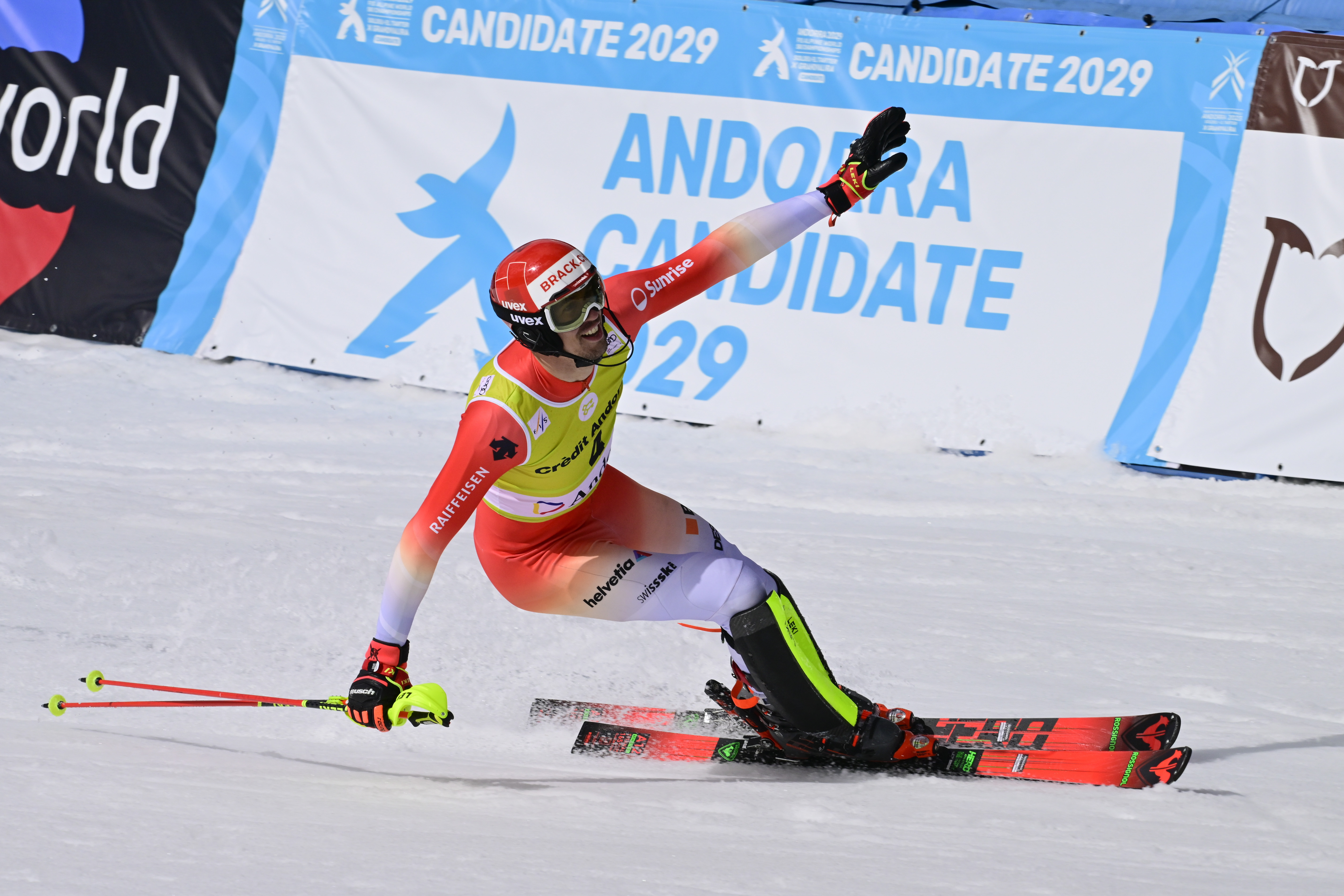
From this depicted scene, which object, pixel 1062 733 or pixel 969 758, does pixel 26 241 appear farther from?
pixel 1062 733

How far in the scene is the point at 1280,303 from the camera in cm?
729

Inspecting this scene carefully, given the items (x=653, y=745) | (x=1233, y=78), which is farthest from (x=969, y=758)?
(x=1233, y=78)

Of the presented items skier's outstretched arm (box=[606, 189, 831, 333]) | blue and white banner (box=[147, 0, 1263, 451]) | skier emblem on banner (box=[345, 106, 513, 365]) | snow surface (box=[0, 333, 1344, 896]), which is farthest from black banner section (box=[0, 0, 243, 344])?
skier's outstretched arm (box=[606, 189, 831, 333])

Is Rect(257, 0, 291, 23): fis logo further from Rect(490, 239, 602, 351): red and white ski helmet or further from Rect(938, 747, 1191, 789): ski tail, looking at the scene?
Rect(938, 747, 1191, 789): ski tail

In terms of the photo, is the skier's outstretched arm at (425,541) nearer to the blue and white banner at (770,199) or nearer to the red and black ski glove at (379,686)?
the red and black ski glove at (379,686)

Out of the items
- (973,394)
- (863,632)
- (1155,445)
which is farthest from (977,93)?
(863,632)

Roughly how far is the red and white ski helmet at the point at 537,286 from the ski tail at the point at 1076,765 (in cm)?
170

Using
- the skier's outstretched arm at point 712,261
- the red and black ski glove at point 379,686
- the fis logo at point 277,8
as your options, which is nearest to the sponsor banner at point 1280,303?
the skier's outstretched arm at point 712,261

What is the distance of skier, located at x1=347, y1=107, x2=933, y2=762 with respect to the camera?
307 centimetres

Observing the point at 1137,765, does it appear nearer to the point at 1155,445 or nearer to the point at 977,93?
the point at 1155,445

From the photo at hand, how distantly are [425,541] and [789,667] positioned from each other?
42.6 inches

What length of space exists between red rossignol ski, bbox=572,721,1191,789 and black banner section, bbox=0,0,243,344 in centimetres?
684

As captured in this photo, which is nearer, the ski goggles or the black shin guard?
the ski goggles

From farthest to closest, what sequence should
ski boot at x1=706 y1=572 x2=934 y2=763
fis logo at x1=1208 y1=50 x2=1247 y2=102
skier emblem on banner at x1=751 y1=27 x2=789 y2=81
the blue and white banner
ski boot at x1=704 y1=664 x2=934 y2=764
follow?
skier emblem on banner at x1=751 y1=27 x2=789 y2=81
the blue and white banner
fis logo at x1=1208 y1=50 x2=1247 y2=102
ski boot at x1=704 y1=664 x2=934 y2=764
ski boot at x1=706 y1=572 x2=934 y2=763
